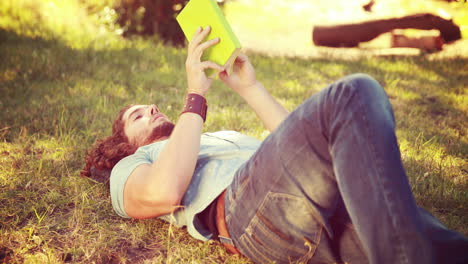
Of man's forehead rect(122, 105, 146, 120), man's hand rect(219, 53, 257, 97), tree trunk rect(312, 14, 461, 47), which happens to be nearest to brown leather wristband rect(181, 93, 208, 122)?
man's hand rect(219, 53, 257, 97)

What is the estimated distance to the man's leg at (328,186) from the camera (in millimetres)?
1326

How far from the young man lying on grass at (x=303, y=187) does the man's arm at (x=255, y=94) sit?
0.36 metres

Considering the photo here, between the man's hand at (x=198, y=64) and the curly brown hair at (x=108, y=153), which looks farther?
the curly brown hair at (x=108, y=153)

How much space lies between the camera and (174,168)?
5.55 ft

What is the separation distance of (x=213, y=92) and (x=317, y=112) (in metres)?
3.31

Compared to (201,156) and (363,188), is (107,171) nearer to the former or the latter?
(201,156)

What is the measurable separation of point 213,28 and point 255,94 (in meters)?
0.55

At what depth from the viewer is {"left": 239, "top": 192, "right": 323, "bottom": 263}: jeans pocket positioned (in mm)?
1528

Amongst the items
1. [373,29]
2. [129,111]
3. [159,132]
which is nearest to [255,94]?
[159,132]

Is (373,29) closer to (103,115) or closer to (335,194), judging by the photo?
(103,115)

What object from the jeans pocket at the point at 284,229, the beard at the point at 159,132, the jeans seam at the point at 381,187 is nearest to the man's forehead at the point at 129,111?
the beard at the point at 159,132

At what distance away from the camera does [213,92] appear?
4.76 metres

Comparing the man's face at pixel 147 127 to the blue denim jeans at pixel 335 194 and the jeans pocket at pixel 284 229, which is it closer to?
the blue denim jeans at pixel 335 194

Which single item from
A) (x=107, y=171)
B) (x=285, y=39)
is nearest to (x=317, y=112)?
(x=107, y=171)
